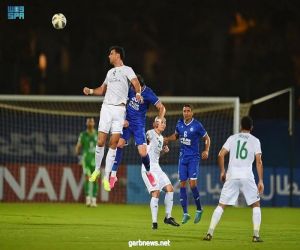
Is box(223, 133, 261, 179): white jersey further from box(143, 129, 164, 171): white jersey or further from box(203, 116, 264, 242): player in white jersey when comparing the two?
box(143, 129, 164, 171): white jersey

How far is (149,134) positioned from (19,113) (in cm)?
946

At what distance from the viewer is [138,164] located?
2666cm

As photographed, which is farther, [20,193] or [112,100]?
[20,193]

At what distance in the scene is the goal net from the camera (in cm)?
2572

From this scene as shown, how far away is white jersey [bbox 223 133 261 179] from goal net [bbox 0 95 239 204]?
10.4m

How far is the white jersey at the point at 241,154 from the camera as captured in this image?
567 inches

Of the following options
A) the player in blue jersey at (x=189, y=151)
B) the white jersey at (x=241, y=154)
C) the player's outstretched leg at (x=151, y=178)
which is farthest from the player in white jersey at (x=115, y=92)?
the player in blue jersey at (x=189, y=151)

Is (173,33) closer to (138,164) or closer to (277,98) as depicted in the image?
(277,98)

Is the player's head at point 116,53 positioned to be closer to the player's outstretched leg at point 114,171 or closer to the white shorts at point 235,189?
the player's outstretched leg at point 114,171

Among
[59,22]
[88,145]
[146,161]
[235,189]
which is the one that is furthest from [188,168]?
[88,145]

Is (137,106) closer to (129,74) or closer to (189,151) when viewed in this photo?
(129,74)

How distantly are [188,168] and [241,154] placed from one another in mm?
4751

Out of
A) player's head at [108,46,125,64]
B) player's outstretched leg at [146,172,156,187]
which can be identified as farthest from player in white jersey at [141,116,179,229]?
player's head at [108,46,125,64]

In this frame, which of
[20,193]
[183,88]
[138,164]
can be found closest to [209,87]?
[183,88]
